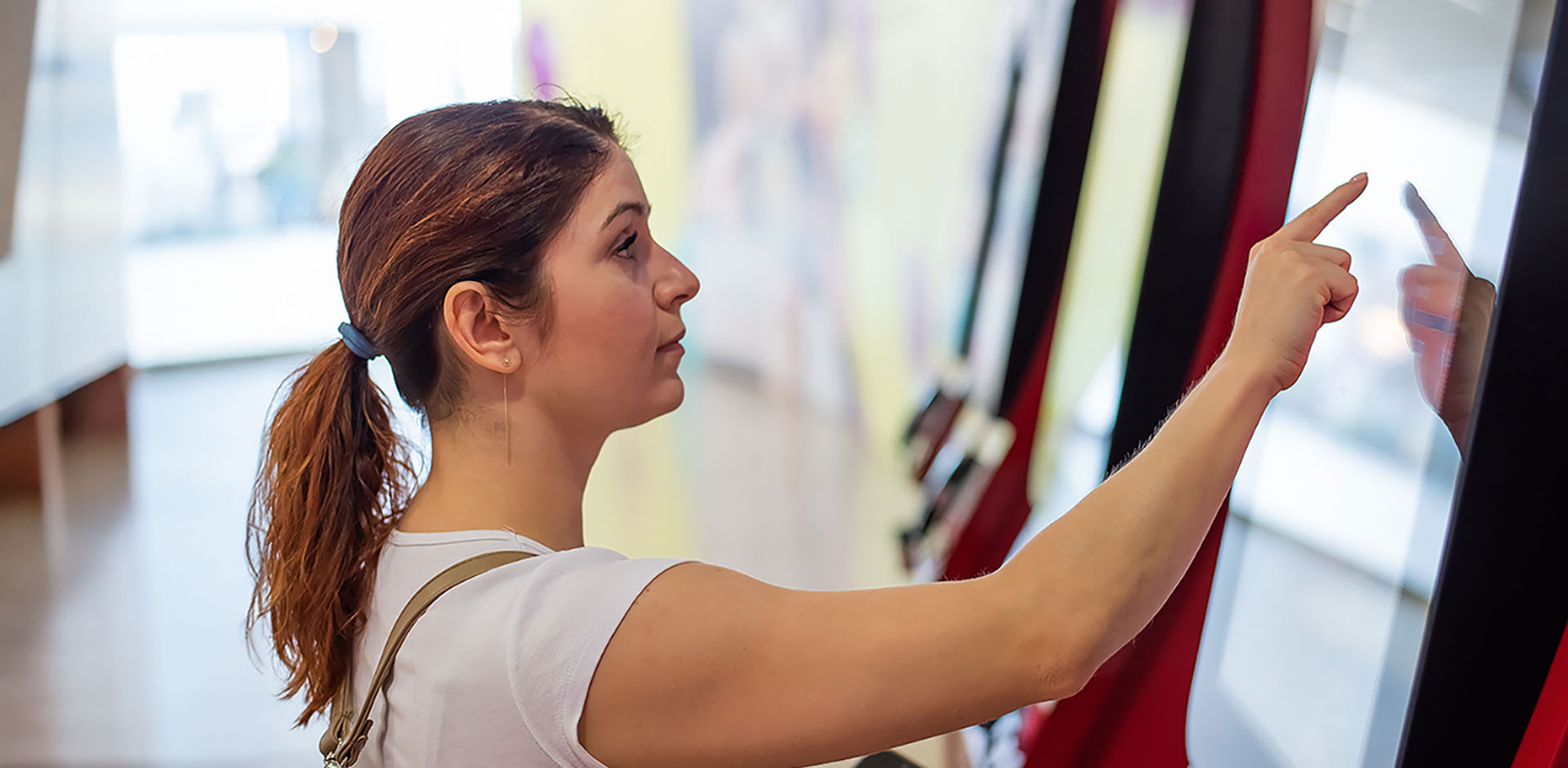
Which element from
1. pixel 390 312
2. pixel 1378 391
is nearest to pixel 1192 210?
pixel 1378 391

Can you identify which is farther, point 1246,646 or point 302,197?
point 302,197

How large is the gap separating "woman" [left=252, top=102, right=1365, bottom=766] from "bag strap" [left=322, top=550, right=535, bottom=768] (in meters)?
0.02

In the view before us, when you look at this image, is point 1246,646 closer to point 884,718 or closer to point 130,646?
point 884,718

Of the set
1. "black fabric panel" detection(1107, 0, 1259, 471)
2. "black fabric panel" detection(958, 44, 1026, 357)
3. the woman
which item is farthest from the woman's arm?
"black fabric panel" detection(958, 44, 1026, 357)

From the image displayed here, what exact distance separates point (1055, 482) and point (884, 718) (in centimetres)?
133

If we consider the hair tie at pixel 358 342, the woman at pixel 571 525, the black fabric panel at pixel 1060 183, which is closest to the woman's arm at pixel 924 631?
the woman at pixel 571 525

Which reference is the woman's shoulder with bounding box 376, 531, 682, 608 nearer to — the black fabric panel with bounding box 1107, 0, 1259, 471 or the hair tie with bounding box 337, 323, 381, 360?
the hair tie with bounding box 337, 323, 381, 360

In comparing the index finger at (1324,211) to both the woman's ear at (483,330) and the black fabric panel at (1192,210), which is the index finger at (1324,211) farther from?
the woman's ear at (483,330)

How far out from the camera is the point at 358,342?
1.19 meters

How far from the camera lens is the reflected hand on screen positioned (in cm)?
103

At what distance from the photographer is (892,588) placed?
92cm

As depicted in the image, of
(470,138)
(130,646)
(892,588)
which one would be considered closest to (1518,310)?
(892,588)

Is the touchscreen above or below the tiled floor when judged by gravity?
above

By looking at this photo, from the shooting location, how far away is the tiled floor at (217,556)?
2.94 m
